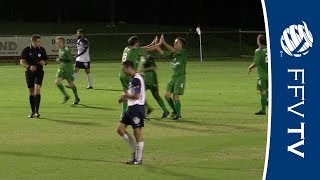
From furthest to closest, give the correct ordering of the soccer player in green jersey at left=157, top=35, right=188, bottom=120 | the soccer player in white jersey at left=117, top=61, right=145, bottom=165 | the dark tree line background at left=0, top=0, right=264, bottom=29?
the dark tree line background at left=0, top=0, right=264, bottom=29, the soccer player in green jersey at left=157, top=35, right=188, bottom=120, the soccer player in white jersey at left=117, top=61, right=145, bottom=165

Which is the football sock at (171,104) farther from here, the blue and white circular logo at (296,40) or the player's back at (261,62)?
the blue and white circular logo at (296,40)

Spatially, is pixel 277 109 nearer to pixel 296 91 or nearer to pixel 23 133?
pixel 296 91

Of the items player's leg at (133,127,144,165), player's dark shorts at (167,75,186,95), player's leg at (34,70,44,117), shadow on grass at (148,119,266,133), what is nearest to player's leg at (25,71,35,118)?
player's leg at (34,70,44,117)

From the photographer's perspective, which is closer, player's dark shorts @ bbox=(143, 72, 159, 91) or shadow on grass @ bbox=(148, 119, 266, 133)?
shadow on grass @ bbox=(148, 119, 266, 133)

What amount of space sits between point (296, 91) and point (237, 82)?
953 inches

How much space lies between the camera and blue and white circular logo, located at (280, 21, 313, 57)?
380cm

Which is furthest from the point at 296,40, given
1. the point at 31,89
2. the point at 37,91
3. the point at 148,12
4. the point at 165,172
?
the point at 148,12

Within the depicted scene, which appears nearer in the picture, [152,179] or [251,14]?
[152,179]

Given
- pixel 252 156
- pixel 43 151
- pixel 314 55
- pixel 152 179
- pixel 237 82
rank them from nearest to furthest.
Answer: pixel 314 55 < pixel 152 179 < pixel 252 156 < pixel 43 151 < pixel 237 82

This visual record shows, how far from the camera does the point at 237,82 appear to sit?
2795 cm

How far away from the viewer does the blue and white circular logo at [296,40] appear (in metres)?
3.80

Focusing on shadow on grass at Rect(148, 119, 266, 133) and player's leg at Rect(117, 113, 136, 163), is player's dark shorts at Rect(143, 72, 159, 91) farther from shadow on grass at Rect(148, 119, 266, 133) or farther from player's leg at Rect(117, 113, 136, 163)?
player's leg at Rect(117, 113, 136, 163)

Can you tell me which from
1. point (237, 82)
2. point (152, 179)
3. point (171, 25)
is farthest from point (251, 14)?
point (152, 179)

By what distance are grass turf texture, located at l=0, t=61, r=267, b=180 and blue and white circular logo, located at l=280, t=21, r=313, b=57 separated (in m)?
5.48
